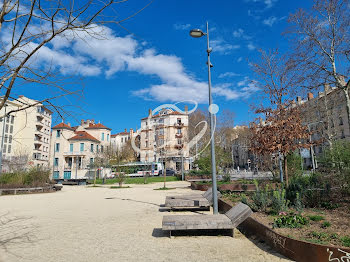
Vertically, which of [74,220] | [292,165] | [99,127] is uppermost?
[99,127]

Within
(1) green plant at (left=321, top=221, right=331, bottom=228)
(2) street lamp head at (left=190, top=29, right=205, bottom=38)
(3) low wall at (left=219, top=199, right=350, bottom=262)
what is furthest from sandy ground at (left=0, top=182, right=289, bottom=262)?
(2) street lamp head at (left=190, top=29, right=205, bottom=38)

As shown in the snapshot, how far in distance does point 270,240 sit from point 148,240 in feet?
8.87

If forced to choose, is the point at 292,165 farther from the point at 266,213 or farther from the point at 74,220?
the point at 74,220

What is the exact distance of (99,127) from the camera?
63594 mm

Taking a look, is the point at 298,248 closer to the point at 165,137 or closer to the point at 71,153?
the point at 71,153

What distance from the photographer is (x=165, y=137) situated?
6316 cm

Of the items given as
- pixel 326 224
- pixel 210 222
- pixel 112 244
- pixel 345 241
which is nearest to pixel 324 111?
pixel 326 224

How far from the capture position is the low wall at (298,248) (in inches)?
142

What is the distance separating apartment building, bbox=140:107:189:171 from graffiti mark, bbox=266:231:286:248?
53.6 metres

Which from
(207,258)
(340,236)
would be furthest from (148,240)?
(340,236)

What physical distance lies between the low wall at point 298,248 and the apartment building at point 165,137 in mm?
53204

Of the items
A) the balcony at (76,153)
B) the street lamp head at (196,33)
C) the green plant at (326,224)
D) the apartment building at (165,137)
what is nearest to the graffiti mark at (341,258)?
the green plant at (326,224)

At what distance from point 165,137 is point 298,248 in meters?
59.1

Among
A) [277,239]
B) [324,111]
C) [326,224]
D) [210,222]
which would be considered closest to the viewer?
[277,239]
